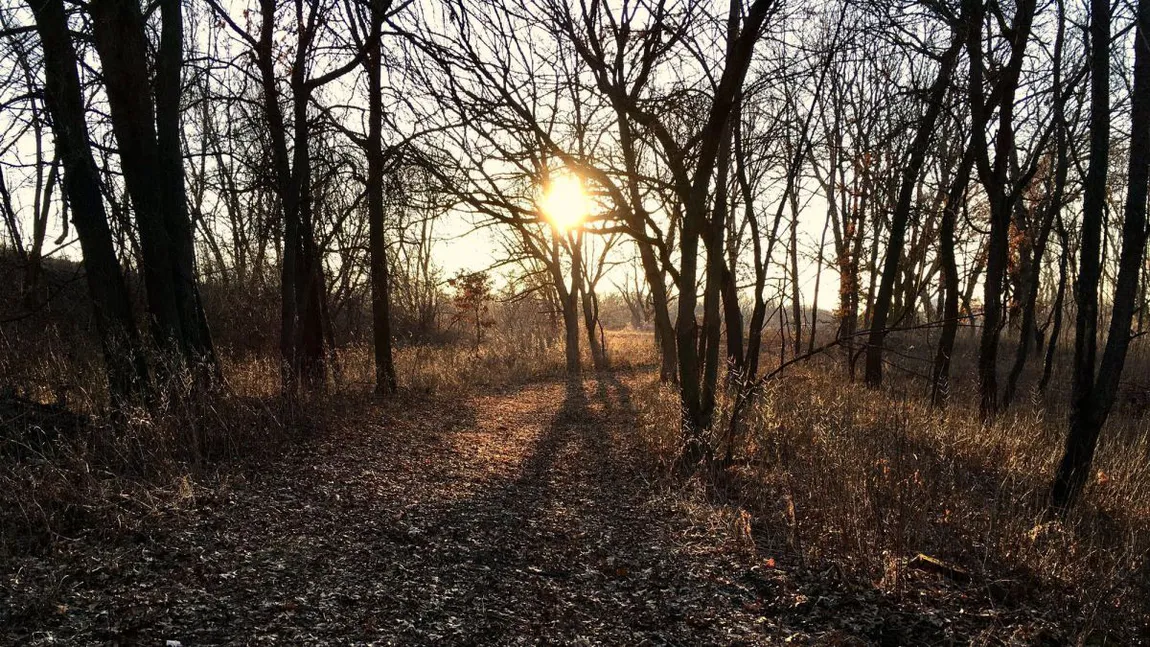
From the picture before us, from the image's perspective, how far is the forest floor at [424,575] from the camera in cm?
266

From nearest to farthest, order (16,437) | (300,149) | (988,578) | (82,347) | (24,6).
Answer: (988,578), (16,437), (24,6), (300,149), (82,347)

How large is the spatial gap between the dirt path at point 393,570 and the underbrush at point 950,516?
66cm

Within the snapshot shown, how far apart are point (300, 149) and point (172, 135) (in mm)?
1538

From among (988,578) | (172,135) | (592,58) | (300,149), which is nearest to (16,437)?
(172,135)

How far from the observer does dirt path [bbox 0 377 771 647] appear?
104 inches

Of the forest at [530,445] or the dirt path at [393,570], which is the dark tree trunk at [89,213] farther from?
the dirt path at [393,570]

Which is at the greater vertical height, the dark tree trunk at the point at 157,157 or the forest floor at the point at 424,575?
the dark tree trunk at the point at 157,157

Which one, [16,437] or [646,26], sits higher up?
[646,26]

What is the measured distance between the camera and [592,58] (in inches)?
187

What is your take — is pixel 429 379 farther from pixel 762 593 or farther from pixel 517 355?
pixel 762 593

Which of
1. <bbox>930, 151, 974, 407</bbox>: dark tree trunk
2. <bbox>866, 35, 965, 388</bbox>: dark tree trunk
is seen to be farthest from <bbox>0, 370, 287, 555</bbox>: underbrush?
<bbox>930, 151, 974, 407</bbox>: dark tree trunk

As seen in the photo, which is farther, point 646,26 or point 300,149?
point 300,149

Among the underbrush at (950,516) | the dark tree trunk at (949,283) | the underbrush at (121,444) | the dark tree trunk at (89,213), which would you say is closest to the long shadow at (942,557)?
the underbrush at (950,516)

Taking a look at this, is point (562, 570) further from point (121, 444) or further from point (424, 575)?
point (121, 444)
